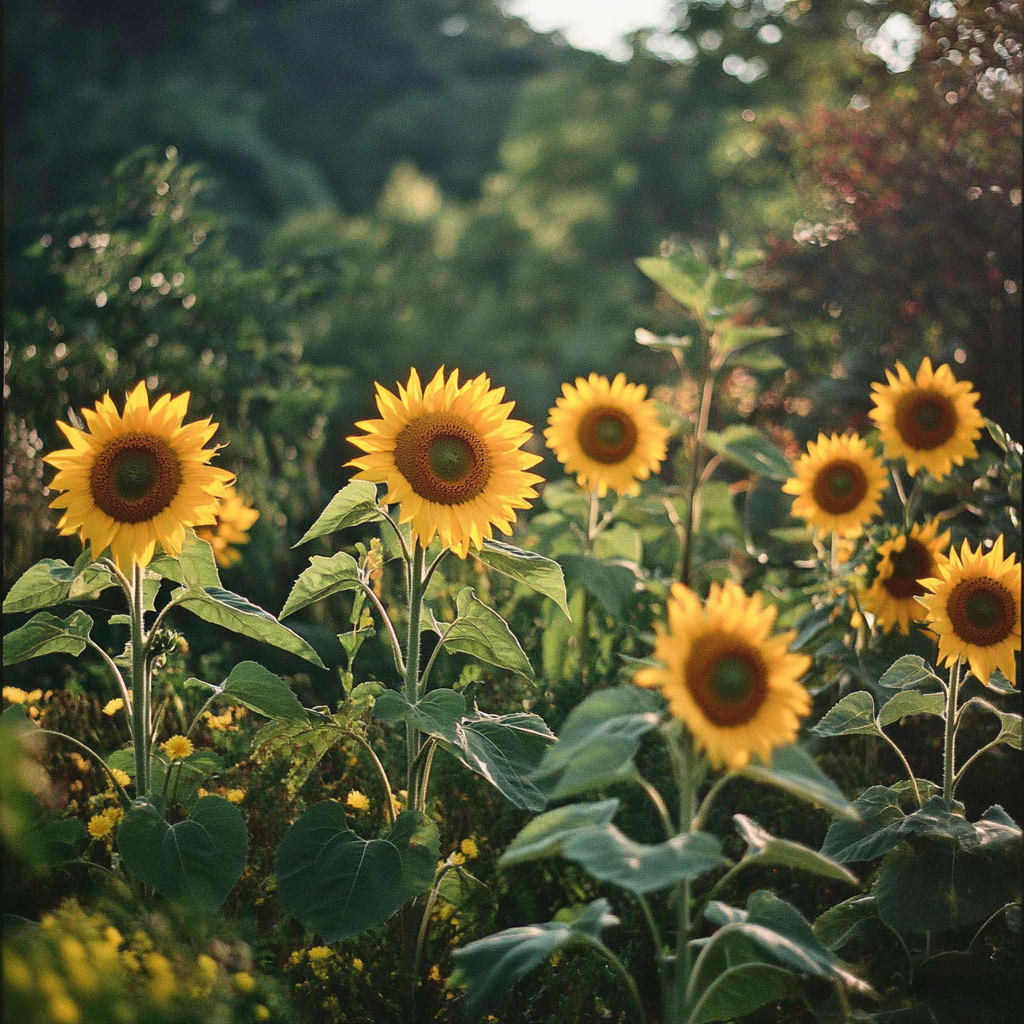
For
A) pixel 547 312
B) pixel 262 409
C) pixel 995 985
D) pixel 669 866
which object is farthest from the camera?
pixel 547 312

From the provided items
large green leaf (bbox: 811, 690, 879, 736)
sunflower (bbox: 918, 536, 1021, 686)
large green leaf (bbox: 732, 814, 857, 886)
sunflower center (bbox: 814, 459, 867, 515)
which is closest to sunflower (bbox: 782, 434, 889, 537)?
sunflower center (bbox: 814, 459, 867, 515)

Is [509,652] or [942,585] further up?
[942,585]

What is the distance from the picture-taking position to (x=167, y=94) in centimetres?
2150

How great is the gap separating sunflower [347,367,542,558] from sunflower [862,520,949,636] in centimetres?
126

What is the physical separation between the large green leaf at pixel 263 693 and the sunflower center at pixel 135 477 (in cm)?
36

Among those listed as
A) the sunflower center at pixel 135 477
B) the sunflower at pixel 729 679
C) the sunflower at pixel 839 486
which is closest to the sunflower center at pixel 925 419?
the sunflower at pixel 839 486

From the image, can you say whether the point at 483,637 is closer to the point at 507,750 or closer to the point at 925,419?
the point at 507,750

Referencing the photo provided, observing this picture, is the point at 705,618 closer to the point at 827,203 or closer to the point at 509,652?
the point at 509,652

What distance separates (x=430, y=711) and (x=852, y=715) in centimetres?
93

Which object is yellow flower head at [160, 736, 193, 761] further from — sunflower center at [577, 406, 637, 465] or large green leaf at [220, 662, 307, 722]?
sunflower center at [577, 406, 637, 465]

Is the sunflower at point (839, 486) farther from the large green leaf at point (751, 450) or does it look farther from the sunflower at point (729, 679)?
the sunflower at point (729, 679)

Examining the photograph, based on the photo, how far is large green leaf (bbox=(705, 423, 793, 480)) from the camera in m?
3.21

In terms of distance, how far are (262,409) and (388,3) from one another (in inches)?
1190

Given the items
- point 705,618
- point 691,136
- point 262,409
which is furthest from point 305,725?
point 691,136
